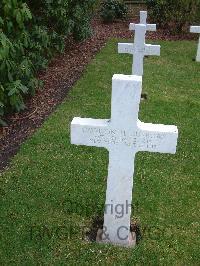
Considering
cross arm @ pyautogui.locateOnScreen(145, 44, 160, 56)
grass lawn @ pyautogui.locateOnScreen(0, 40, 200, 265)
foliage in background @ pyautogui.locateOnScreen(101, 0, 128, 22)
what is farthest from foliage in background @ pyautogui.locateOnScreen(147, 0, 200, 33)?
grass lawn @ pyautogui.locateOnScreen(0, 40, 200, 265)

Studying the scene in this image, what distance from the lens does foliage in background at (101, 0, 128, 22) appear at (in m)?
12.2

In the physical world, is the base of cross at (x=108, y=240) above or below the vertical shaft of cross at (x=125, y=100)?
below

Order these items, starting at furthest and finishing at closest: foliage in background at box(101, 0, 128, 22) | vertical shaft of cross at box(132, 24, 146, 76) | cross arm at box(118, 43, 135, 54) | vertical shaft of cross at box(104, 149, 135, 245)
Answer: foliage in background at box(101, 0, 128, 22) < cross arm at box(118, 43, 135, 54) < vertical shaft of cross at box(132, 24, 146, 76) < vertical shaft of cross at box(104, 149, 135, 245)

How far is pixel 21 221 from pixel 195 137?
2.55 m

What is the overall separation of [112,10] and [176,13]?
7.37ft

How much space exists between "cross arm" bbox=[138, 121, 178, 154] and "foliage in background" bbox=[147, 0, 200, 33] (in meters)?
8.40

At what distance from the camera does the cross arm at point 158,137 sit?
115 inches

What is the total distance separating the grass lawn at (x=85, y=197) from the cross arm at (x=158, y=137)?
95 cm

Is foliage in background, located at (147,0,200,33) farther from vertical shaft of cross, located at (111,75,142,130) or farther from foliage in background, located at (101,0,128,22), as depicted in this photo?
vertical shaft of cross, located at (111,75,142,130)

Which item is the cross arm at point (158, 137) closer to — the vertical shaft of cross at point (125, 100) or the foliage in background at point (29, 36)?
the vertical shaft of cross at point (125, 100)

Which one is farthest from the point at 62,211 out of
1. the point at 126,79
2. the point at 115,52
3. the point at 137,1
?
the point at 137,1

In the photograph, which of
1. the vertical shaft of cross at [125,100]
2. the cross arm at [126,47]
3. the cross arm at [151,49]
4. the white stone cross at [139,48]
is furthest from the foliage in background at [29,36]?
the vertical shaft of cross at [125,100]

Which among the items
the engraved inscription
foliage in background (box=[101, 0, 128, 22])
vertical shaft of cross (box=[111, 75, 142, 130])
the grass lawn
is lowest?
foliage in background (box=[101, 0, 128, 22])

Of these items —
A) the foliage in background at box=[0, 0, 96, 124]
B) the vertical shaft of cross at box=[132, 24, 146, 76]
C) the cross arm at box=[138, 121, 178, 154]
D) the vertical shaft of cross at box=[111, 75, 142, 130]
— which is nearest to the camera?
the vertical shaft of cross at box=[111, 75, 142, 130]
